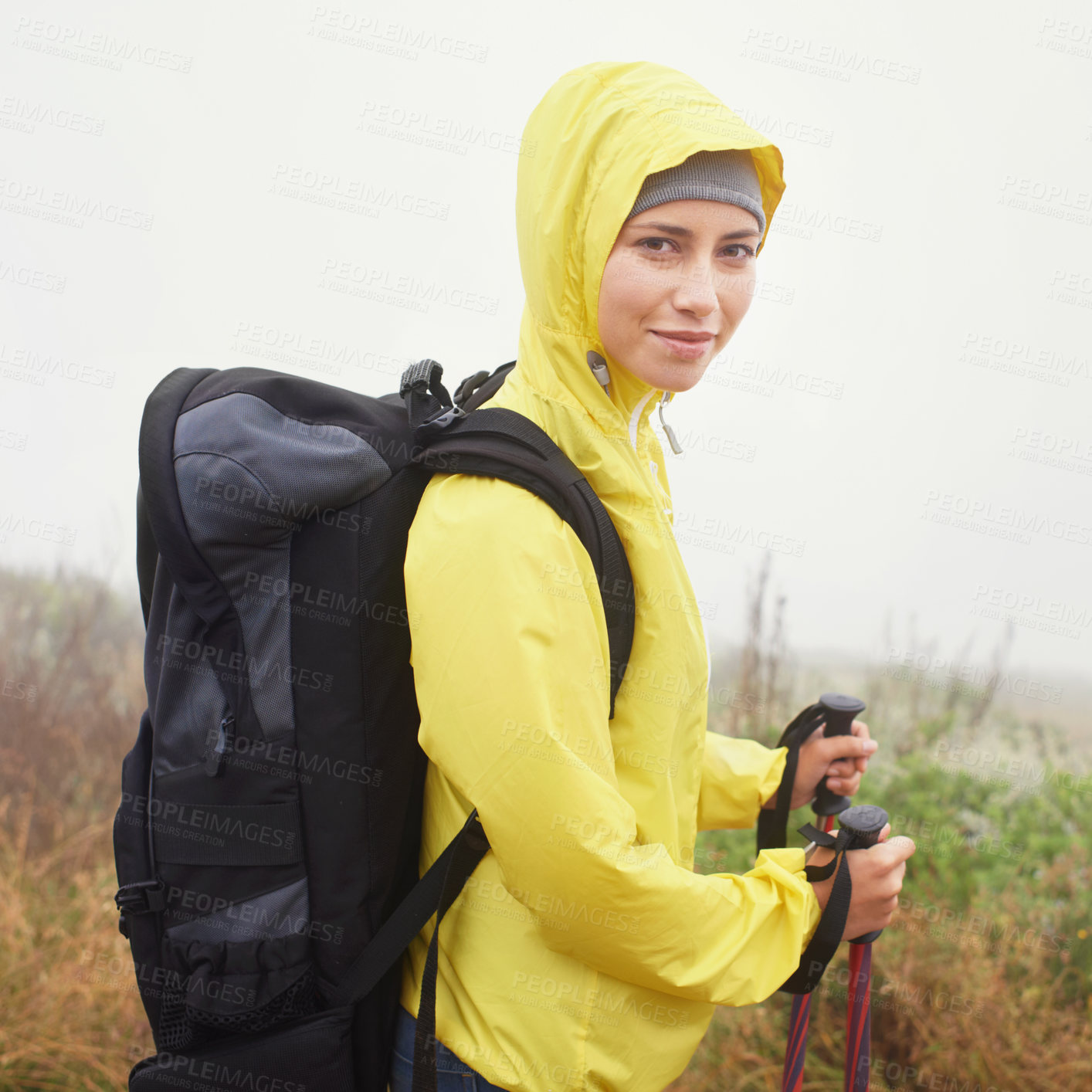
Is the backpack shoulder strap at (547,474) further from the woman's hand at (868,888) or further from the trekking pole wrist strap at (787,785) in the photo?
the trekking pole wrist strap at (787,785)

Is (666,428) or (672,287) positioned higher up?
(672,287)

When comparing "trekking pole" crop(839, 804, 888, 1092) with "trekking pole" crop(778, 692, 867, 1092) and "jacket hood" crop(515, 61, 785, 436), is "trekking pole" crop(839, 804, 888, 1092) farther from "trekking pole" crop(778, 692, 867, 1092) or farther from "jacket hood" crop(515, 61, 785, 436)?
"jacket hood" crop(515, 61, 785, 436)

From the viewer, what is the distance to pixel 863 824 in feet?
4.92

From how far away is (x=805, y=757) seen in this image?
192 centimetres

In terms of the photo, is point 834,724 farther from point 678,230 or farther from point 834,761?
point 678,230

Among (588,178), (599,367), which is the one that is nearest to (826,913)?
(599,367)

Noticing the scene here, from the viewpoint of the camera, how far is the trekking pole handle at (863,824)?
4.91 ft

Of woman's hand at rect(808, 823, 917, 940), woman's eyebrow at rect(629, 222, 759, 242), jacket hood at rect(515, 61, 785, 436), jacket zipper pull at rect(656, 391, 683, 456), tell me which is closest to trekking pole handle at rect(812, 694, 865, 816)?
woman's hand at rect(808, 823, 917, 940)

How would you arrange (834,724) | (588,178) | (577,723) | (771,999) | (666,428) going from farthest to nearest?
(771,999) < (834,724) < (666,428) < (588,178) < (577,723)

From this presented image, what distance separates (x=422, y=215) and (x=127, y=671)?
91.9 inches

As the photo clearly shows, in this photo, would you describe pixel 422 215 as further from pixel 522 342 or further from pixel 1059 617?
pixel 1059 617

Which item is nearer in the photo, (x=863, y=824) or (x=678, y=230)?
(x=678, y=230)

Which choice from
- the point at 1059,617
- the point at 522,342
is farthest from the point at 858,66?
the point at 522,342

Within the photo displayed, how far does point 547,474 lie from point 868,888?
36.7 inches
